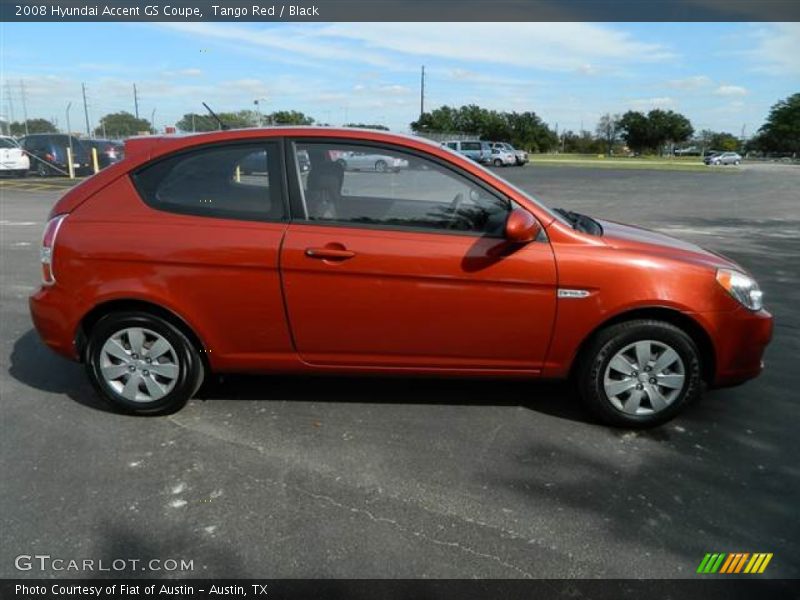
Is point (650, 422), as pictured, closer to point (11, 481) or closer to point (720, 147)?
point (11, 481)

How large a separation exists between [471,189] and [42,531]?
272cm

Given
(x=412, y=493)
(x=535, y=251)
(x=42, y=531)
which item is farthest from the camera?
(x=535, y=251)

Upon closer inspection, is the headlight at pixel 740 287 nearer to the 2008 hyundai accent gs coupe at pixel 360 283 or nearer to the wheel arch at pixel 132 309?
the 2008 hyundai accent gs coupe at pixel 360 283

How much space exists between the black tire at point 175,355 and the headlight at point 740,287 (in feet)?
10.2

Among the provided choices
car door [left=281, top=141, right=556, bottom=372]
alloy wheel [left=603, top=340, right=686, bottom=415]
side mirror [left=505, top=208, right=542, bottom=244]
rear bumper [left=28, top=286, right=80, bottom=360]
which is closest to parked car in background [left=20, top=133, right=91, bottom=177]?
rear bumper [left=28, top=286, right=80, bottom=360]

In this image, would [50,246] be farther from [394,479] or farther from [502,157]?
[502,157]

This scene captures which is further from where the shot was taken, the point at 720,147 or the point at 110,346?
the point at 720,147

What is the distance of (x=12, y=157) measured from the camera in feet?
72.9

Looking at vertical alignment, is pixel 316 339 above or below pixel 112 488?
above

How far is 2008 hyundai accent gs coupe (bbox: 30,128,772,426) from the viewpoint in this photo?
11.3 feet

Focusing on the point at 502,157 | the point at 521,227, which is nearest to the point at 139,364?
the point at 521,227

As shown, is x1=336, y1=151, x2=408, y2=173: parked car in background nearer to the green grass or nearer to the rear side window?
the rear side window

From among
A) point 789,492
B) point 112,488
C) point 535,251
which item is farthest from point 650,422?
point 112,488

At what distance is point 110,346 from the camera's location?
12.1 feet
